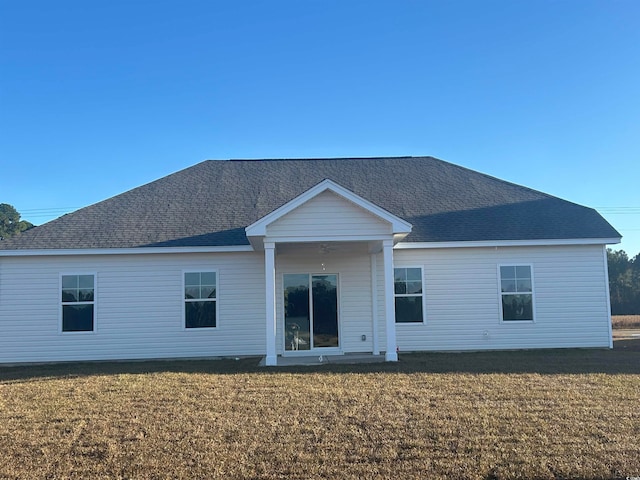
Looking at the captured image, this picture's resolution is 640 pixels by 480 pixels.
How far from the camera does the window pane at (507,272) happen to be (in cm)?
1478

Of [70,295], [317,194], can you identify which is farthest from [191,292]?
[317,194]

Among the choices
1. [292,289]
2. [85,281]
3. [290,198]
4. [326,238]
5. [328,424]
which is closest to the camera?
[328,424]

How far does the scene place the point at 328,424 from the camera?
271 inches

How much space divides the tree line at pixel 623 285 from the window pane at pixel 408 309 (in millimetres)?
44387

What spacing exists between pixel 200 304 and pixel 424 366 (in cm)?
639

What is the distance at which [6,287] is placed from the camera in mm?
14219

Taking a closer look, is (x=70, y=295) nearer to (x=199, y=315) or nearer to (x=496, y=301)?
(x=199, y=315)

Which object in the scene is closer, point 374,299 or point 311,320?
point 374,299

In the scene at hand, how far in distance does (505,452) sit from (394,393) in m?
3.02

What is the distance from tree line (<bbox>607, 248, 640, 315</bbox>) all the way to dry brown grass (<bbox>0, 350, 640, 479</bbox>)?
4643 cm

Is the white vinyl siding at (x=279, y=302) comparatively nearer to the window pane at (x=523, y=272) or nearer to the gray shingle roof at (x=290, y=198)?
the window pane at (x=523, y=272)

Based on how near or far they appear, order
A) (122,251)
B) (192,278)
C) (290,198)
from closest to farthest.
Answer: (122,251)
(192,278)
(290,198)

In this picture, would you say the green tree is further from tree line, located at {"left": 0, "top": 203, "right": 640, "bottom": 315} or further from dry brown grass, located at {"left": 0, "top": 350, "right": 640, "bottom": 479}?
dry brown grass, located at {"left": 0, "top": 350, "right": 640, "bottom": 479}

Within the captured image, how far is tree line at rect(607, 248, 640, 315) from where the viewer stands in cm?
5119
